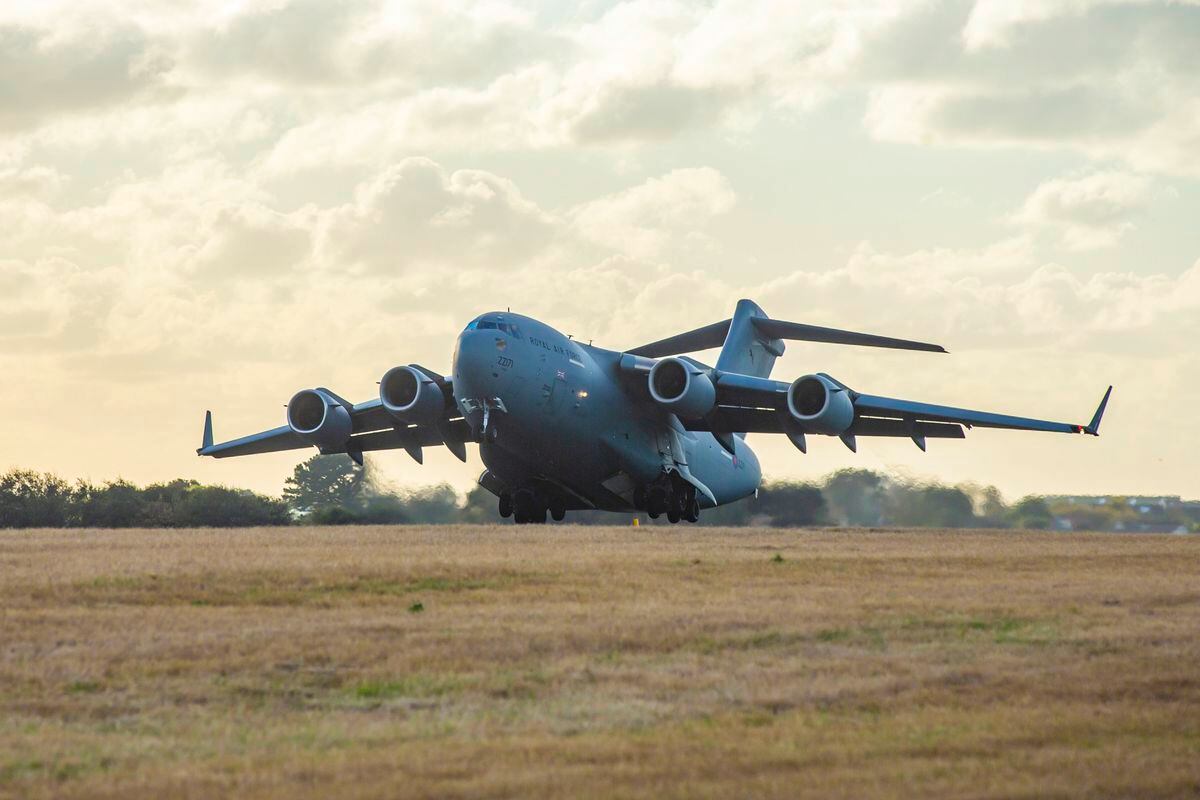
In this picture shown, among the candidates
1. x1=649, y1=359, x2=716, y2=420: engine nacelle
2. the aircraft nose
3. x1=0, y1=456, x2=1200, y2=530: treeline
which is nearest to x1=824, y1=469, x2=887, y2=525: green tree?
x1=0, y1=456, x2=1200, y2=530: treeline

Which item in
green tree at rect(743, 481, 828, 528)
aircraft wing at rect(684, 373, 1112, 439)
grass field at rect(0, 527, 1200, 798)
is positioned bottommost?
grass field at rect(0, 527, 1200, 798)

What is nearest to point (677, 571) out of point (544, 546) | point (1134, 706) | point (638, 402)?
point (544, 546)

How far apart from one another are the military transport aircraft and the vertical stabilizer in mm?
2310

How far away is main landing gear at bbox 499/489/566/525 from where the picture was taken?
3522cm

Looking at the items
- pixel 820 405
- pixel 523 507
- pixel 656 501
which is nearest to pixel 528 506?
pixel 523 507

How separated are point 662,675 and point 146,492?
33.6 metres

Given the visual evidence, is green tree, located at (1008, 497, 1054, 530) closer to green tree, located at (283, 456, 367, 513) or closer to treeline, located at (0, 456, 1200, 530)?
treeline, located at (0, 456, 1200, 530)

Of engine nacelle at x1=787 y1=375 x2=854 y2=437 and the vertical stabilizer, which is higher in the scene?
the vertical stabilizer

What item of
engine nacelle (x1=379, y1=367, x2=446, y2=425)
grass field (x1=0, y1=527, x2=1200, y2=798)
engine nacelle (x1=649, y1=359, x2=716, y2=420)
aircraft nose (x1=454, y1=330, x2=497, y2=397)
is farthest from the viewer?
engine nacelle (x1=379, y1=367, x2=446, y2=425)

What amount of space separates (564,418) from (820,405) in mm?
5499

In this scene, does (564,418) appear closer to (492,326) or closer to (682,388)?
(492,326)

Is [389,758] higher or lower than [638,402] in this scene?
lower

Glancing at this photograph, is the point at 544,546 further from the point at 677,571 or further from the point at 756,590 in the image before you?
the point at 756,590

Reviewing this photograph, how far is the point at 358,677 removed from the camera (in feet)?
36.6
